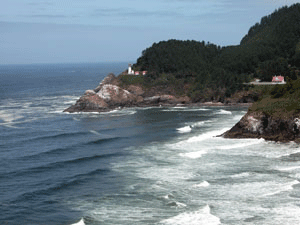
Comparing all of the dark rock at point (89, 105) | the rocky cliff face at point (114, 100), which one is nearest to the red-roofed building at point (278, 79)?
the rocky cliff face at point (114, 100)

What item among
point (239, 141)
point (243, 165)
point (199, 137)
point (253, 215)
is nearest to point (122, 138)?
point (199, 137)

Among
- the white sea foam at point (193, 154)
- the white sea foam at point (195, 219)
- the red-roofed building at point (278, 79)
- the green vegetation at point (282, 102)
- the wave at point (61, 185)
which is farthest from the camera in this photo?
the red-roofed building at point (278, 79)

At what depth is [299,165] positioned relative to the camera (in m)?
55.9

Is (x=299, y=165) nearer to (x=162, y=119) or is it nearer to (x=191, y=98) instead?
(x=162, y=119)

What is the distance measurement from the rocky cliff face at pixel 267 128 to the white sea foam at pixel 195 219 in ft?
109

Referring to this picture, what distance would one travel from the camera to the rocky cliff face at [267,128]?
6962 centimetres

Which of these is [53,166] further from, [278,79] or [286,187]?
[278,79]

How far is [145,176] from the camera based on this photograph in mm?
54562

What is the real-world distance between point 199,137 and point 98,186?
3128 centimetres

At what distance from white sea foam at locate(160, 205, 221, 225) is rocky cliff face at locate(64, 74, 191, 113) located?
82.5m

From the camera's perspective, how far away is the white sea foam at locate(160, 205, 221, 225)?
3906 cm

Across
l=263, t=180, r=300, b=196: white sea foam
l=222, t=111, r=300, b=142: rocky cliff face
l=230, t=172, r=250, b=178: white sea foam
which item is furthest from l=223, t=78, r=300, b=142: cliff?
l=263, t=180, r=300, b=196: white sea foam

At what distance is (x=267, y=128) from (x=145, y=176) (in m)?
28.1

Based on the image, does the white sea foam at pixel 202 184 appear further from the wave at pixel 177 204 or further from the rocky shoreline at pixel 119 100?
the rocky shoreline at pixel 119 100
